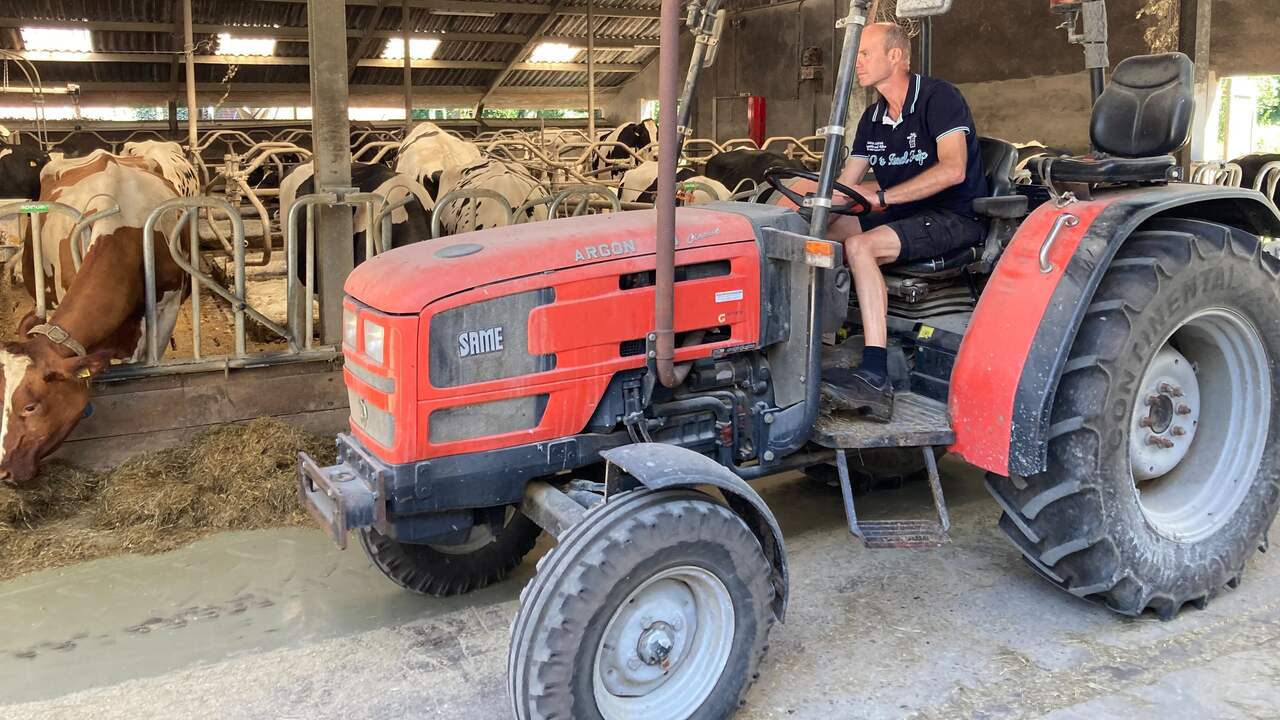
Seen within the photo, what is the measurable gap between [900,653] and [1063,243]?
51.5 inches

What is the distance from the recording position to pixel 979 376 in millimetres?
3252

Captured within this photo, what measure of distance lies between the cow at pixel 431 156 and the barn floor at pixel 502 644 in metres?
4.82

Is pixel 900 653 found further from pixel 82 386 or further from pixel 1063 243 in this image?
pixel 82 386

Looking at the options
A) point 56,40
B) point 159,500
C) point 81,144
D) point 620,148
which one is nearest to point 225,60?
point 56,40

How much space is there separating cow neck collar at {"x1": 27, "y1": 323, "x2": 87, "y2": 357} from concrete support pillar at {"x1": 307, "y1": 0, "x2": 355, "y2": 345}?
139 centimetres

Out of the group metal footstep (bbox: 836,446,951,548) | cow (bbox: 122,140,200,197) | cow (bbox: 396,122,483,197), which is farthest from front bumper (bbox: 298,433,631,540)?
cow (bbox: 122,140,200,197)

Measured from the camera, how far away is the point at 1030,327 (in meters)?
3.17

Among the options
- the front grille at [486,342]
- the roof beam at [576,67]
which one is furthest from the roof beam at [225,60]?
the front grille at [486,342]

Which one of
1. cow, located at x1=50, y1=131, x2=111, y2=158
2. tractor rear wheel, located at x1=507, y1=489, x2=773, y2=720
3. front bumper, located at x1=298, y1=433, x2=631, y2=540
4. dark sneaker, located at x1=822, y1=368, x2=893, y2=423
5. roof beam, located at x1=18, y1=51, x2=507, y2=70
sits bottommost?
tractor rear wheel, located at x1=507, y1=489, x2=773, y2=720

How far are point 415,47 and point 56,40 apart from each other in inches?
217

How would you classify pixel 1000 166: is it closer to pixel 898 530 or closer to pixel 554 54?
pixel 898 530

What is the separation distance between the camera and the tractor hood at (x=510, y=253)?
278 centimetres

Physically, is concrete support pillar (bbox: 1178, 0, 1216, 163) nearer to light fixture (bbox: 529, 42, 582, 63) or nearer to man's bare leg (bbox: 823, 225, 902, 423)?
man's bare leg (bbox: 823, 225, 902, 423)

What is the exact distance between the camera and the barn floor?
2.99m
